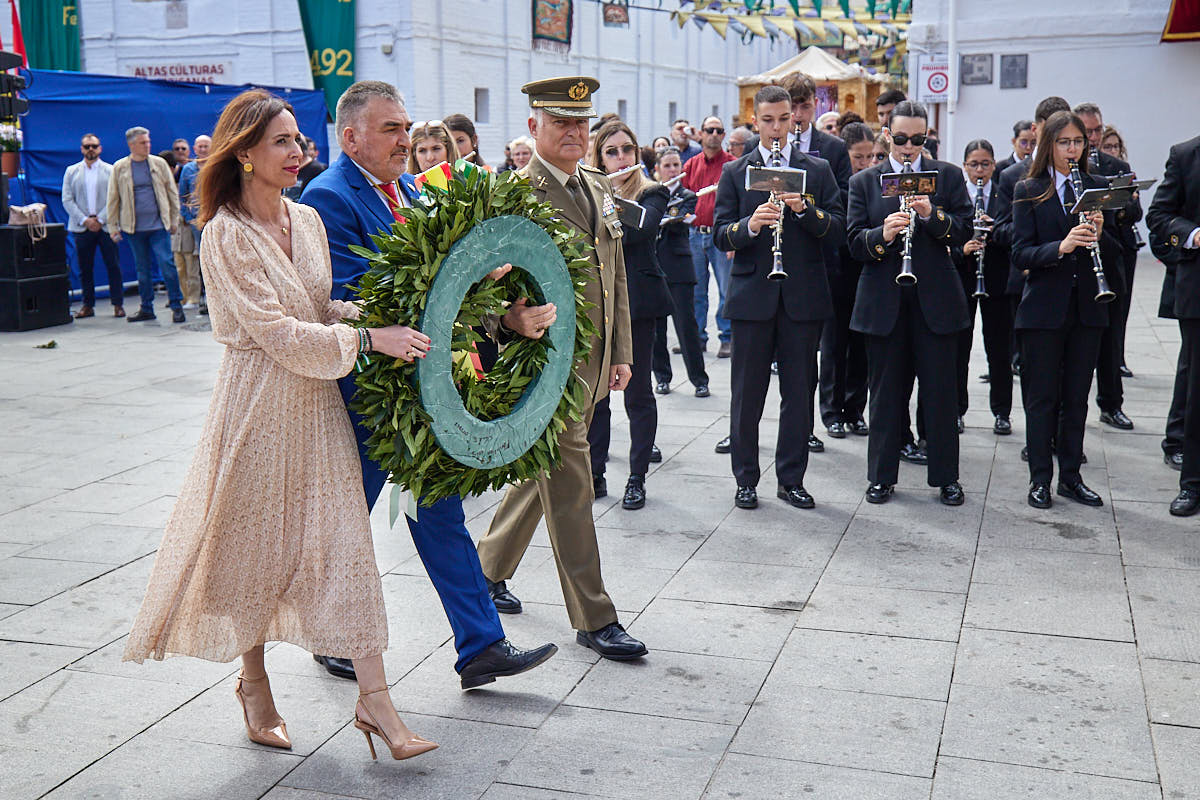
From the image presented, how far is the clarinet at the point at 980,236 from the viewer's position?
7879mm

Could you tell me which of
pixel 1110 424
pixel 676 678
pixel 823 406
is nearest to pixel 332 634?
pixel 676 678

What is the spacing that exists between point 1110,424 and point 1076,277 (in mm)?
2494

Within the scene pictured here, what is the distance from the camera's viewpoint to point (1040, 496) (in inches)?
260

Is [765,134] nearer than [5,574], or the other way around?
[5,574]

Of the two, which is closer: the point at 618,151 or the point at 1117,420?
the point at 618,151

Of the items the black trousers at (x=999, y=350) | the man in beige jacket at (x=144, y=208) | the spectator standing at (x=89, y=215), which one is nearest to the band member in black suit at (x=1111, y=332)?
the black trousers at (x=999, y=350)

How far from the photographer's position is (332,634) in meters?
3.65

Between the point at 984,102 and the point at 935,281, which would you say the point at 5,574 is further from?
the point at 984,102

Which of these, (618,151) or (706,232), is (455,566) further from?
(706,232)

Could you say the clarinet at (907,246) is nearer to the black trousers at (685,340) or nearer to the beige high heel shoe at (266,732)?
the black trousers at (685,340)

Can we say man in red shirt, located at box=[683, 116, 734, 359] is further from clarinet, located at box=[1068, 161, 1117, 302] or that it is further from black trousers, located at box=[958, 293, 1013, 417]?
clarinet, located at box=[1068, 161, 1117, 302]

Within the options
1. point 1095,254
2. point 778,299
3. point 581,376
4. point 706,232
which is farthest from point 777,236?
point 706,232

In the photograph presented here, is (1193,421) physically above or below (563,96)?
below

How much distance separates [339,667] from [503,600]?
857 mm
